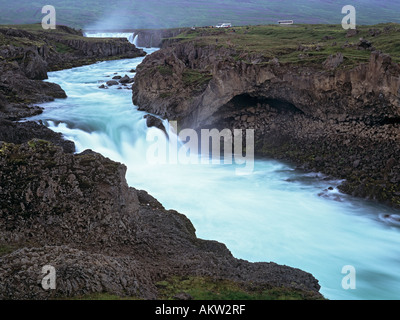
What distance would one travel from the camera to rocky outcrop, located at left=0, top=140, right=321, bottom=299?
13281 mm

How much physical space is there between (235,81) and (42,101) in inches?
913

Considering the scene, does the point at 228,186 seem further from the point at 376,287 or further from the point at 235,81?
the point at 376,287

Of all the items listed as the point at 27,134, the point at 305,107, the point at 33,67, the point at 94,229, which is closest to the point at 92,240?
the point at 94,229

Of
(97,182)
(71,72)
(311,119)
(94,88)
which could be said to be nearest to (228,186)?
(311,119)

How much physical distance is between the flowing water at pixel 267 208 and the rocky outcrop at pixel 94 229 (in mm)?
5054

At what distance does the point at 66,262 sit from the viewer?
11883 mm

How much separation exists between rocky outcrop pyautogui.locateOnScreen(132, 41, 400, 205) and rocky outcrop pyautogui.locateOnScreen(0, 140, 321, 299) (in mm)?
17364

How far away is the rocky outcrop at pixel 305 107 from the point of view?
3100 cm

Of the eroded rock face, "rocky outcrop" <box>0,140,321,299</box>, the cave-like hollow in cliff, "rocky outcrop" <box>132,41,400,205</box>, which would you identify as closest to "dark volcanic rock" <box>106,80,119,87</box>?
the eroded rock face

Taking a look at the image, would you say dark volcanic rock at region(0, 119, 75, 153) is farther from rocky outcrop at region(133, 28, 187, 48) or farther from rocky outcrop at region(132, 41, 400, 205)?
rocky outcrop at region(133, 28, 187, 48)

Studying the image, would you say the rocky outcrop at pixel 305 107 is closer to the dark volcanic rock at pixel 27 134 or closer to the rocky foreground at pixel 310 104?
the rocky foreground at pixel 310 104

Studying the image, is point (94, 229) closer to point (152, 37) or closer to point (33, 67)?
point (33, 67)

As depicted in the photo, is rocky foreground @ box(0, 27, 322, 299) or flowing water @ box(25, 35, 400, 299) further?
flowing water @ box(25, 35, 400, 299)

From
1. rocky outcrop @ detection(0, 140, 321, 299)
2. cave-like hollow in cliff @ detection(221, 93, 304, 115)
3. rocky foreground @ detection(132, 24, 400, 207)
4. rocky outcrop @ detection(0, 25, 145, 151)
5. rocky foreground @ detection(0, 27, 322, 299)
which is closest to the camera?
rocky foreground @ detection(0, 27, 322, 299)
